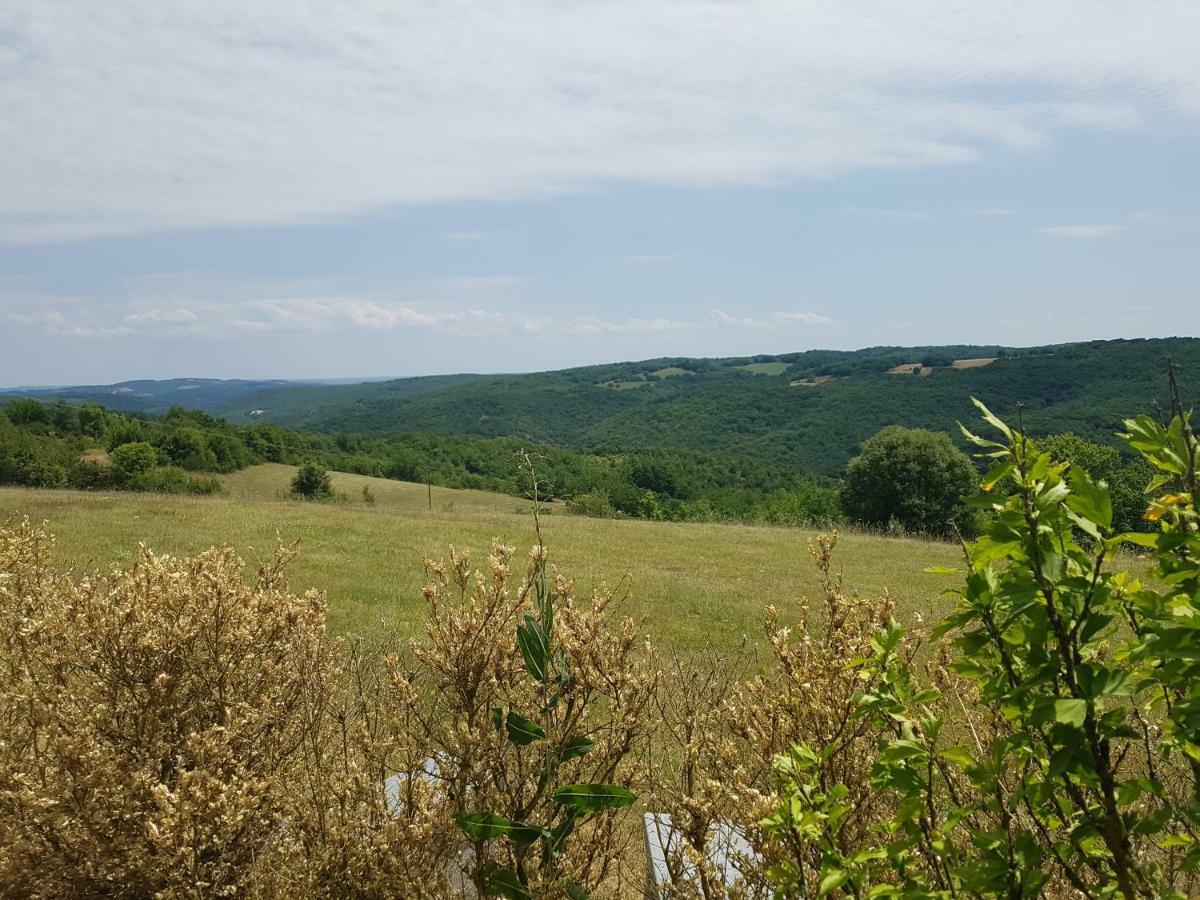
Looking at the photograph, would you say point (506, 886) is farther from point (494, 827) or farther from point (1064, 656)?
point (1064, 656)

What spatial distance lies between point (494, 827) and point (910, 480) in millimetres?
39947

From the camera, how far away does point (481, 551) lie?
61.1 feet

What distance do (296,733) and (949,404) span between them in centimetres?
11736

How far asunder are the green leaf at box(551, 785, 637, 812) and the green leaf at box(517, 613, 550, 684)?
0.30m

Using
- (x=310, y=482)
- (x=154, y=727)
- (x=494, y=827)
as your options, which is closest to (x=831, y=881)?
(x=494, y=827)

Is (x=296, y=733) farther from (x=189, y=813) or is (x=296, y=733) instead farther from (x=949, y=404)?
(x=949, y=404)

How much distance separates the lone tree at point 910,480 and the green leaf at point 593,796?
38.1 m

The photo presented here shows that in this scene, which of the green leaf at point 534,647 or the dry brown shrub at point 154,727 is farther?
the dry brown shrub at point 154,727

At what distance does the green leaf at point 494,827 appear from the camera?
204cm

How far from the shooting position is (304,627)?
3379mm

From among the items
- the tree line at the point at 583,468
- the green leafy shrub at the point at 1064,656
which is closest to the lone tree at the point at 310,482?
the tree line at the point at 583,468

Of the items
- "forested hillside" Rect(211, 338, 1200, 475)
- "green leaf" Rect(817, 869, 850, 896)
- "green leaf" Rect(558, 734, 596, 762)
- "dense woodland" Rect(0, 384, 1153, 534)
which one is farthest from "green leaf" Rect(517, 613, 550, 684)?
"forested hillside" Rect(211, 338, 1200, 475)

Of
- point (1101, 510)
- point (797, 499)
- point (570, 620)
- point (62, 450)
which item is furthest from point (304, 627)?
point (62, 450)

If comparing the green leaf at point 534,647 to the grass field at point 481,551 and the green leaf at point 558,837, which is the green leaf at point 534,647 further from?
the grass field at point 481,551
